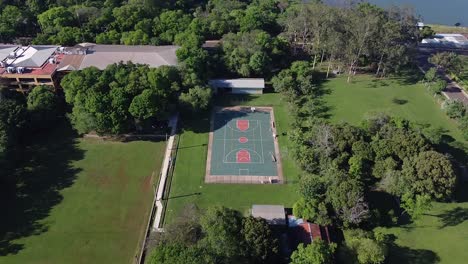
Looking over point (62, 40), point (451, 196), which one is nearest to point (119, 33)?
point (62, 40)

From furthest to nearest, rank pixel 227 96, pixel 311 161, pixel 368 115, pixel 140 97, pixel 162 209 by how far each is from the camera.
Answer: pixel 227 96 < pixel 368 115 < pixel 140 97 < pixel 311 161 < pixel 162 209

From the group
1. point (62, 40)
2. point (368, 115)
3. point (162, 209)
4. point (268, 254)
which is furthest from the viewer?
point (62, 40)

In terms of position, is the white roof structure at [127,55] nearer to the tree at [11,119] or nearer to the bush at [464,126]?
the tree at [11,119]

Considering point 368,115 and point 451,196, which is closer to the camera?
point 451,196

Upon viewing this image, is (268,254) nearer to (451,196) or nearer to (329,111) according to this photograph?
(451,196)

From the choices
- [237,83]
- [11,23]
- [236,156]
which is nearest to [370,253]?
[236,156]

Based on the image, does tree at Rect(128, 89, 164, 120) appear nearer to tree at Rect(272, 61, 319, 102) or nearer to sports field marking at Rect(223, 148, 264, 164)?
sports field marking at Rect(223, 148, 264, 164)

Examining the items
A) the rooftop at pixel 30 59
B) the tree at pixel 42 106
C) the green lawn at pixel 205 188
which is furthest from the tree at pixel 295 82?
the rooftop at pixel 30 59
